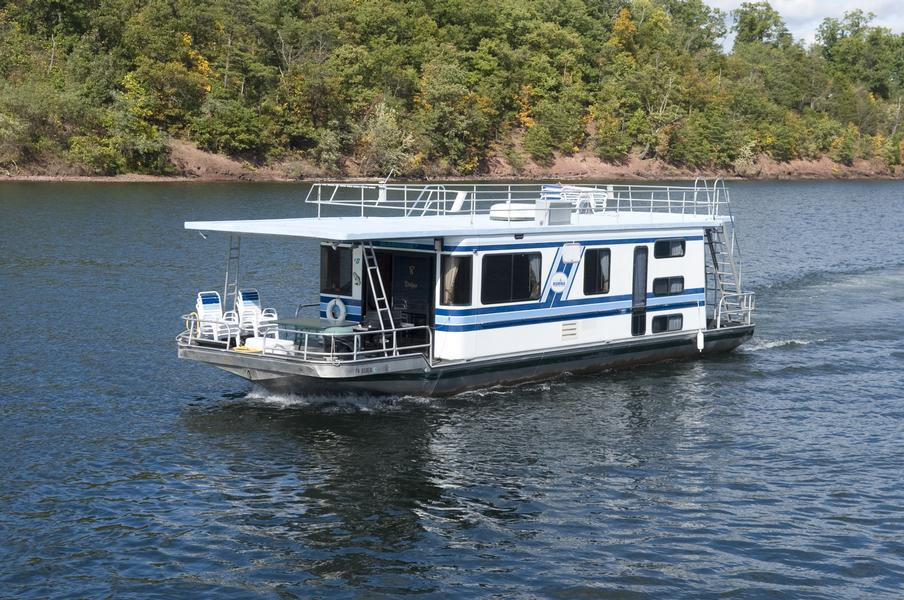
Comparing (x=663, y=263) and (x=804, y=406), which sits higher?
(x=663, y=263)

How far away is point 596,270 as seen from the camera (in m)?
26.8

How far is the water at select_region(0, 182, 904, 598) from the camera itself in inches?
632

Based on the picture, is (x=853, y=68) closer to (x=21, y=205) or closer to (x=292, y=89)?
(x=292, y=89)

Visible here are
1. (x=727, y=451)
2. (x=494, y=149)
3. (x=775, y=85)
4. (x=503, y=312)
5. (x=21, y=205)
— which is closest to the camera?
(x=727, y=451)

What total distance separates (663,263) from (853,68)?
18416 centimetres

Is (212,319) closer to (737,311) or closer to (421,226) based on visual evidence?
(421,226)

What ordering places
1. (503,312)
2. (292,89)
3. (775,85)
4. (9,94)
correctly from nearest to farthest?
(503,312) → (9,94) → (292,89) → (775,85)

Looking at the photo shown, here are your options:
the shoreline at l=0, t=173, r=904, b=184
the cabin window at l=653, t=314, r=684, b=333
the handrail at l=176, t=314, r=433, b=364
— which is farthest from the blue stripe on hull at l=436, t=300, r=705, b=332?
the shoreline at l=0, t=173, r=904, b=184

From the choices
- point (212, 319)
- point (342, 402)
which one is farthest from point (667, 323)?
point (212, 319)

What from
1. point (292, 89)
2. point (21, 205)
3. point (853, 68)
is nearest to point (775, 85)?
point (853, 68)

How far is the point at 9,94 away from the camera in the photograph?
8938 centimetres

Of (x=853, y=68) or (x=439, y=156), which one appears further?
(x=853, y=68)

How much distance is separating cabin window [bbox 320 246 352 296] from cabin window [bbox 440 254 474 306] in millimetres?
2420

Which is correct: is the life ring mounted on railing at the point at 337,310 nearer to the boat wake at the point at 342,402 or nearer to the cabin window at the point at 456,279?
the boat wake at the point at 342,402
